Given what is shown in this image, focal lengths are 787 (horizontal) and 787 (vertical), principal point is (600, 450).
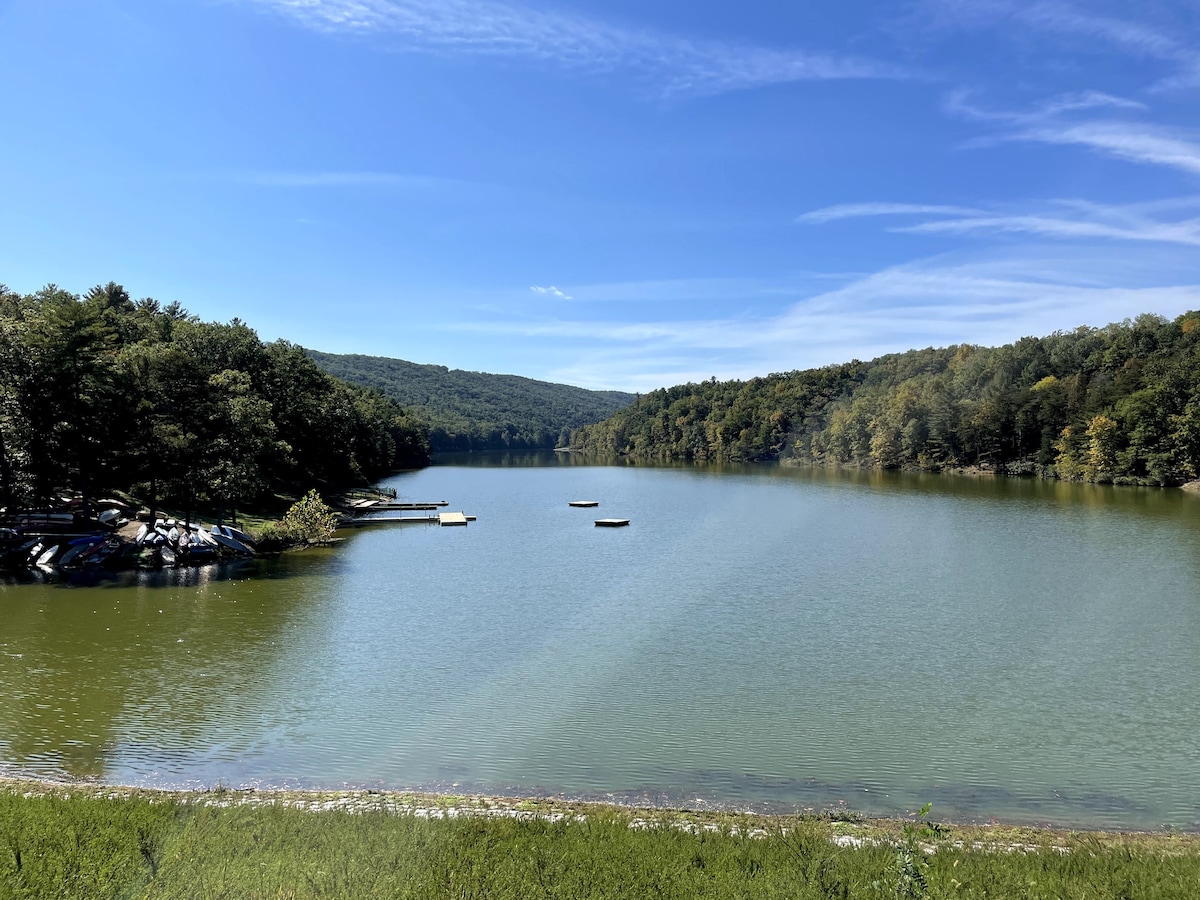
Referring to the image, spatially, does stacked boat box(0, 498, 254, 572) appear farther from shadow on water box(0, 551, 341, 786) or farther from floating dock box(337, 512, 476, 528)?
floating dock box(337, 512, 476, 528)

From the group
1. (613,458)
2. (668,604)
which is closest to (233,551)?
(668,604)

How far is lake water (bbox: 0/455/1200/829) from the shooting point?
37.6 ft

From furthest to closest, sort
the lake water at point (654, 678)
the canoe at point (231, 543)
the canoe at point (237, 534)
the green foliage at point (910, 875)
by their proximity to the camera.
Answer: the canoe at point (237, 534) → the canoe at point (231, 543) → the lake water at point (654, 678) → the green foliage at point (910, 875)

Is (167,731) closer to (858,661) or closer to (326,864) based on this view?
(326,864)

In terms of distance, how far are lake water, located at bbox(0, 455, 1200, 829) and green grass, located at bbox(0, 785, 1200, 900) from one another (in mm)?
2610

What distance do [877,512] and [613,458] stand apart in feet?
394

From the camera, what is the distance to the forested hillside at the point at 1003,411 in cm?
6794

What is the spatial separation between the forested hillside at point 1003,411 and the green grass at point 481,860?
70506 mm

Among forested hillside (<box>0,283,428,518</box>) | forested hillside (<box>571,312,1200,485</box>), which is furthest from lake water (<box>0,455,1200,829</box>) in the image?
forested hillside (<box>571,312,1200,485</box>)

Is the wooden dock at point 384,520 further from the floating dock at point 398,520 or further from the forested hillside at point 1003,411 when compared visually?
the forested hillside at point 1003,411

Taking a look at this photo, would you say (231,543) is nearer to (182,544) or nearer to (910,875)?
(182,544)

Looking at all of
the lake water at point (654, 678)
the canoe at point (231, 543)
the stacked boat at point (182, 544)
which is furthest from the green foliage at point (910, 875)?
the canoe at point (231, 543)

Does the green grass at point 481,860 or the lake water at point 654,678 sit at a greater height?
the green grass at point 481,860

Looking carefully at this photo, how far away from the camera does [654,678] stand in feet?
54.0
